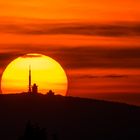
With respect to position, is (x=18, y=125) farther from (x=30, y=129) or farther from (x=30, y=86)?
(x=30, y=129)

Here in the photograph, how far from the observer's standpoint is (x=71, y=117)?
547 ft

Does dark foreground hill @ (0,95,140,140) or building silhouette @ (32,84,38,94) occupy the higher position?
building silhouette @ (32,84,38,94)

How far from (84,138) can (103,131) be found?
20.8 ft

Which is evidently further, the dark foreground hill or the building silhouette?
the dark foreground hill

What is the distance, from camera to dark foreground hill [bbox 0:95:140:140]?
15625 cm

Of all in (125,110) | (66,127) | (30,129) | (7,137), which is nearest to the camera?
(30,129)

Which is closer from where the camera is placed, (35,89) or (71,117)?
(35,89)

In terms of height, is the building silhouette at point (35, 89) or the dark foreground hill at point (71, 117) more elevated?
the building silhouette at point (35, 89)

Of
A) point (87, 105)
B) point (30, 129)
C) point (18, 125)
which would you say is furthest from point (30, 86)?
point (30, 129)

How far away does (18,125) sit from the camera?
157625 millimetres

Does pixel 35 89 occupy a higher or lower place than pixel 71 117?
higher

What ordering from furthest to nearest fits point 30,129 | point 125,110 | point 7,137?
point 125,110, point 7,137, point 30,129

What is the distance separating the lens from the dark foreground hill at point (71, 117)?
15625cm

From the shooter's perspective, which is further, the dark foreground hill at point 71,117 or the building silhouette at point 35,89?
the dark foreground hill at point 71,117
